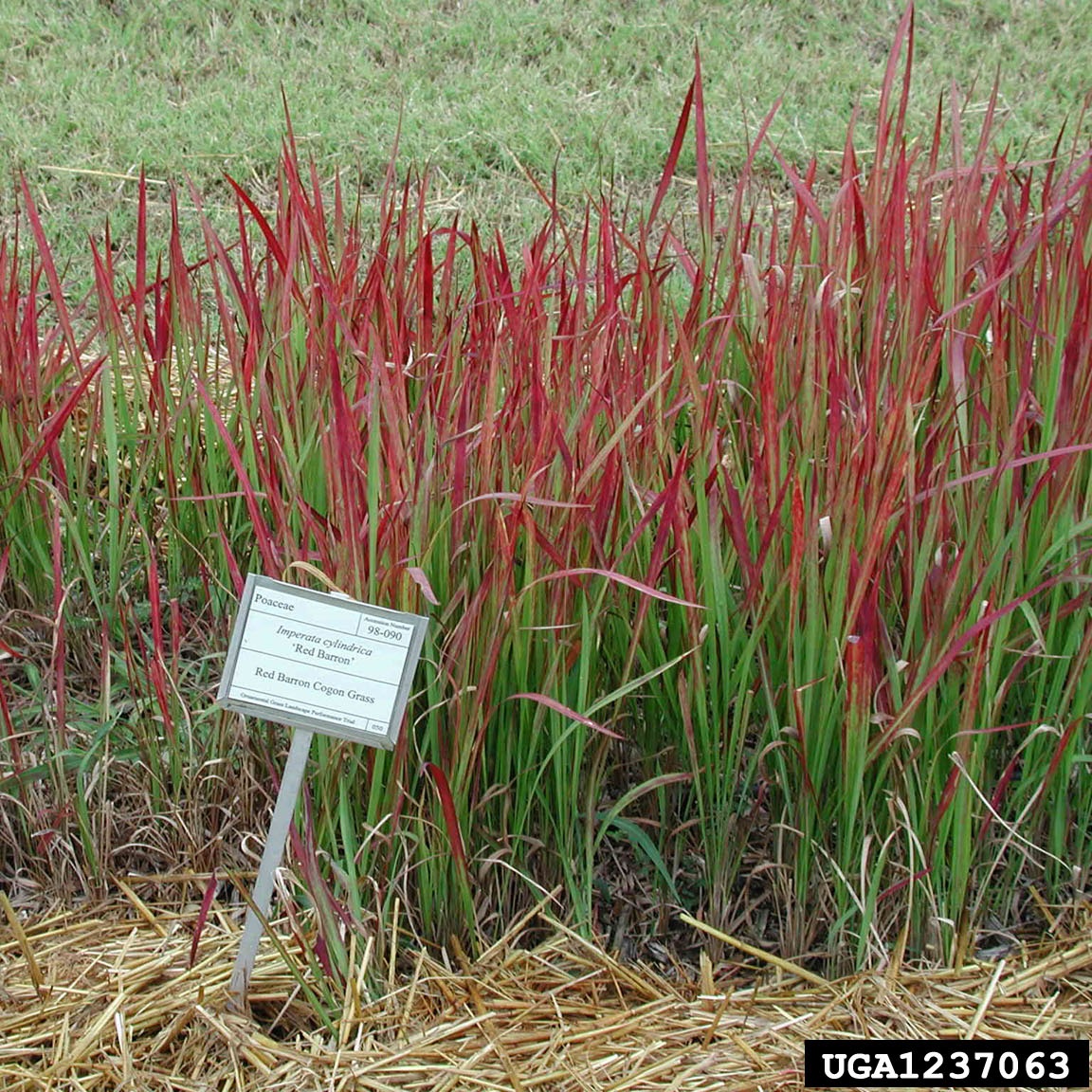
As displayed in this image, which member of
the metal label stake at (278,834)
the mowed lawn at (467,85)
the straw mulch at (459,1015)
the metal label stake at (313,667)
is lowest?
the straw mulch at (459,1015)

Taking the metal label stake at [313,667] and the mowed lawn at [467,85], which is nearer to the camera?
the metal label stake at [313,667]

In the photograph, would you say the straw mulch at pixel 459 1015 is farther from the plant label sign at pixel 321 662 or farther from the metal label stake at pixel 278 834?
the plant label sign at pixel 321 662

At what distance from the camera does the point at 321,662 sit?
47.1 inches

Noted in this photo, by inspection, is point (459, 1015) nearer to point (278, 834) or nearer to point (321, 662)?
point (278, 834)

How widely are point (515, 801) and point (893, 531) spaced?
513 mm

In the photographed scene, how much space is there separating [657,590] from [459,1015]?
51 centimetres

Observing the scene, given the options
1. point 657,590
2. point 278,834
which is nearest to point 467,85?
point 657,590

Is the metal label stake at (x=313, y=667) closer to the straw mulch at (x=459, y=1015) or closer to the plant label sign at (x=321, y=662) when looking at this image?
the plant label sign at (x=321, y=662)

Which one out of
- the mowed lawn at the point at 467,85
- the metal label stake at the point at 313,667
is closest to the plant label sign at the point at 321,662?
the metal label stake at the point at 313,667

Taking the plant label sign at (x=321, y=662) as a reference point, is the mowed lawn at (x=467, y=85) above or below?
above

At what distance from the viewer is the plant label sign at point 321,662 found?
3.85ft

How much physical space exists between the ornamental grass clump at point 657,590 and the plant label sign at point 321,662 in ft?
0.26

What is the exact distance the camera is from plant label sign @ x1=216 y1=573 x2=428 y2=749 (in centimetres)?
117

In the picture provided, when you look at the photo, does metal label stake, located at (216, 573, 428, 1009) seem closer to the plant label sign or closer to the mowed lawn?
the plant label sign
